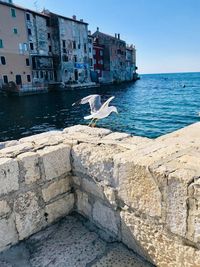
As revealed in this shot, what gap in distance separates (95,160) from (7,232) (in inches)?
40.9

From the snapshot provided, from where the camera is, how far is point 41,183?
243 centimetres

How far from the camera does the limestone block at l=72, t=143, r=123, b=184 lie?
2.17 m

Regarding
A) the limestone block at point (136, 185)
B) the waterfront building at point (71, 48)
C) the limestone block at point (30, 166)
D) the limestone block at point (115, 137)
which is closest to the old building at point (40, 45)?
the waterfront building at point (71, 48)

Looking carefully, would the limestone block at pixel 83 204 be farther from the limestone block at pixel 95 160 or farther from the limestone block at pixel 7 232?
the limestone block at pixel 7 232

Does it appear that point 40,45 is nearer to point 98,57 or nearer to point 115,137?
point 98,57

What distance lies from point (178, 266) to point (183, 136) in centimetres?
121

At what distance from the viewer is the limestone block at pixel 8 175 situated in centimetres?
214

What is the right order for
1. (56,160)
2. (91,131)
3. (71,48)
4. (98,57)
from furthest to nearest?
1. (98,57)
2. (71,48)
3. (91,131)
4. (56,160)

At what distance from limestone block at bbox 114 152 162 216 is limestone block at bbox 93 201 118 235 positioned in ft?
0.91

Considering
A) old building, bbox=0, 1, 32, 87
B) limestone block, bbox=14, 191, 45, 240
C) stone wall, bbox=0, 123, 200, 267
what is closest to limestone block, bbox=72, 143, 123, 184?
stone wall, bbox=0, 123, 200, 267

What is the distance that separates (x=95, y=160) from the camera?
7.44 feet

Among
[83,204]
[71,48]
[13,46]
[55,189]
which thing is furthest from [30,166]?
[71,48]

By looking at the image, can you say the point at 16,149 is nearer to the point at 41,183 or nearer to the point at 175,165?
the point at 41,183

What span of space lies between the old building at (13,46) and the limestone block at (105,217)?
39.9 m
